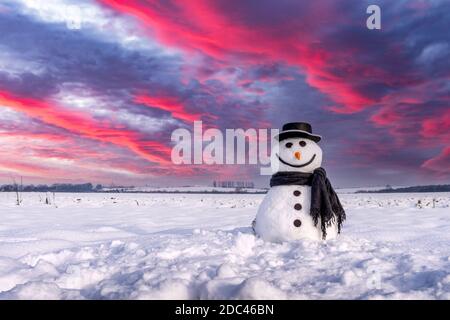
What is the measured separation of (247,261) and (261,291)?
1474mm

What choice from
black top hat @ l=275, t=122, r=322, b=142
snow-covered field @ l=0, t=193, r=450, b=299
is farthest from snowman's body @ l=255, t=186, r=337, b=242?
black top hat @ l=275, t=122, r=322, b=142

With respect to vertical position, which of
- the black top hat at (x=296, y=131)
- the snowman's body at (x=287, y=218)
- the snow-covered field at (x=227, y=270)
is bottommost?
the snow-covered field at (x=227, y=270)

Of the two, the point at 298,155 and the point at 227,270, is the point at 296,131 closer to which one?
the point at 298,155

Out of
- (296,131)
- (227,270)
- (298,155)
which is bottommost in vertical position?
(227,270)

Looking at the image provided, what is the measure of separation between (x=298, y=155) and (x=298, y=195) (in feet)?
1.65

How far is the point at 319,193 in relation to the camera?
4539 millimetres

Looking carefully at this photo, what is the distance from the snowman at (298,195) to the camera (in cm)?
452

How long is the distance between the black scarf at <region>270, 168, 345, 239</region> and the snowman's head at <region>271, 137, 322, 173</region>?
8 centimetres

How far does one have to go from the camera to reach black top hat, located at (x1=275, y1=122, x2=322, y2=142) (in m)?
4.77

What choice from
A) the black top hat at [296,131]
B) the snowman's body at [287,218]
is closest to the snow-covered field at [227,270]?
the snowman's body at [287,218]

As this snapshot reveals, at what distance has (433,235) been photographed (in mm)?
5590

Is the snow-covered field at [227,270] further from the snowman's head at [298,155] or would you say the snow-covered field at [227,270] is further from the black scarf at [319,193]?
the snowman's head at [298,155]

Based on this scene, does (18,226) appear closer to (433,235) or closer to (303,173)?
(303,173)

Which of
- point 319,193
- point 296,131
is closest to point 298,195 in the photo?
point 319,193
